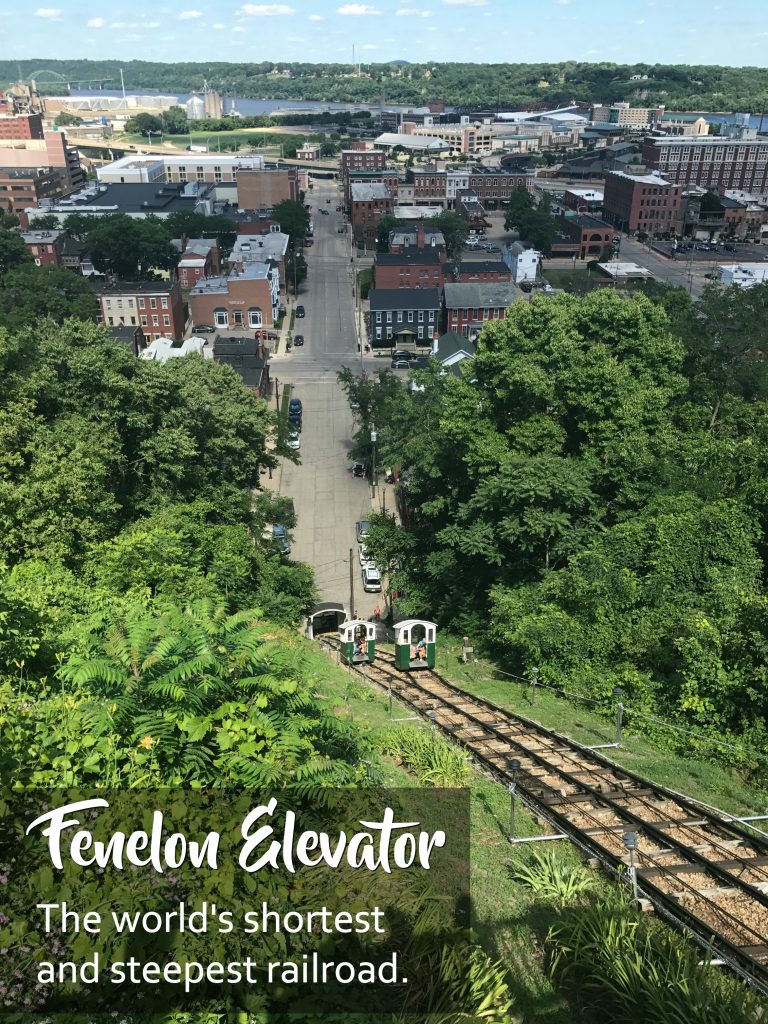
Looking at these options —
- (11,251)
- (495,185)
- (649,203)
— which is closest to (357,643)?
(11,251)

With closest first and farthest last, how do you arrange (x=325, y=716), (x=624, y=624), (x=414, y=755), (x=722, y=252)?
(x=325, y=716) → (x=414, y=755) → (x=624, y=624) → (x=722, y=252)

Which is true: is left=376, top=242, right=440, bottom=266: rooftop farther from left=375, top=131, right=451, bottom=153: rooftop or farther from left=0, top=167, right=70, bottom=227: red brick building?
left=375, top=131, right=451, bottom=153: rooftop

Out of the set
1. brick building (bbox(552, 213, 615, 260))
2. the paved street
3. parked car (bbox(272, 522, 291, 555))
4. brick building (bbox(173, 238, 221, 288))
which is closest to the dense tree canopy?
parked car (bbox(272, 522, 291, 555))

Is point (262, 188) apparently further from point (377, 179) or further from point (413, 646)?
point (413, 646)

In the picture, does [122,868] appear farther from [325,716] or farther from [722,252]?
[722,252]

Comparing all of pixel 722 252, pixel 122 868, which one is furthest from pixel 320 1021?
pixel 722 252

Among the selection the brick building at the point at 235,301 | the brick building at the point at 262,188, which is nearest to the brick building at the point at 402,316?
the brick building at the point at 235,301
